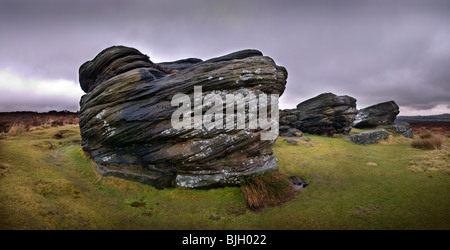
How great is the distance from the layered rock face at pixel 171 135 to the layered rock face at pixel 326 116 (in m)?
20.5

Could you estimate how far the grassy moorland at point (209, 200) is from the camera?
277 inches

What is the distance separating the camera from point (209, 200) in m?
9.76

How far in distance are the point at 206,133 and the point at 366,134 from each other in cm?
2407

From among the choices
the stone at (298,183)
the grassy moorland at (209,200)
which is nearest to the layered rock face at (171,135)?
the grassy moorland at (209,200)

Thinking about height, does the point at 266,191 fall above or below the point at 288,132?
below

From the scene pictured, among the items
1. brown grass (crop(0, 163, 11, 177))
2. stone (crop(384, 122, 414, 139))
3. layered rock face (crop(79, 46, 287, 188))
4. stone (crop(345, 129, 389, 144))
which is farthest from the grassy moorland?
stone (crop(384, 122, 414, 139))

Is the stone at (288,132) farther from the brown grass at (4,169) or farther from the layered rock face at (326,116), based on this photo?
the brown grass at (4,169)

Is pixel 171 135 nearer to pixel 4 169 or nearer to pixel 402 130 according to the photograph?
pixel 4 169

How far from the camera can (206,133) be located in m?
11.2

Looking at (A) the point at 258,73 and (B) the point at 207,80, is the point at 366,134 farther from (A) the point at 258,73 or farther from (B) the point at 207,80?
(B) the point at 207,80

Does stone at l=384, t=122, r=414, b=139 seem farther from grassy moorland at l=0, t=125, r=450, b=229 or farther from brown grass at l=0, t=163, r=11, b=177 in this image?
brown grass at l=0, t=163, r=11, b=177

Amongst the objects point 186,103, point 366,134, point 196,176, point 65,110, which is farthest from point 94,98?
point 65,110

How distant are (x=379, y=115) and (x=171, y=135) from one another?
42749 millimetres

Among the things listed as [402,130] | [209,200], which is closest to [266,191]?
[209,200]
